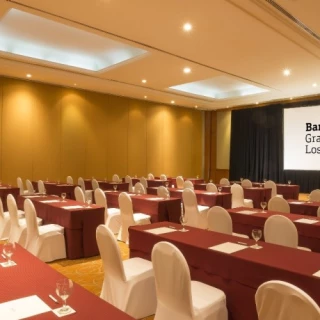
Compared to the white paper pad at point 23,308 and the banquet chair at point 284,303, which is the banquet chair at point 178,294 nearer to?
the banquet chair at point 284,303

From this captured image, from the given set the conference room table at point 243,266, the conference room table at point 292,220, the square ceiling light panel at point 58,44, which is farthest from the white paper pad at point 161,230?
the square ceiling light panel at point 58,44

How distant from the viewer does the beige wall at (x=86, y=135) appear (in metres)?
11.2

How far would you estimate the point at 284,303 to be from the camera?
1830mm

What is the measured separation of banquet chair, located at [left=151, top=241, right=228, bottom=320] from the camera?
2.50 metres

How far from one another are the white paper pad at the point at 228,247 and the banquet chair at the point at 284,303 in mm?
1112

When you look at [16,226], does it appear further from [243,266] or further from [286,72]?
[286,72]

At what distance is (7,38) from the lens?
9.01 metres

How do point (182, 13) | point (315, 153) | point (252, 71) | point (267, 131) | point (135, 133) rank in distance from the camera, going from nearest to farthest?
point (182, 13) < point (252, 71) < point (315, 153) < point (135, 133) < point (267, 131)

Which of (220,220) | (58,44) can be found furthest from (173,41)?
(220,220)

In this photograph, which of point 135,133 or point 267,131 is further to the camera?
point 267,131

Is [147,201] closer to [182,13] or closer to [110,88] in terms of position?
[182,13]

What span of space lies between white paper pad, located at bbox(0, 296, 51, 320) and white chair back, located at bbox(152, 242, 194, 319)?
0.93 metres

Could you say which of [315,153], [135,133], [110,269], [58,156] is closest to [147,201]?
[110,269]

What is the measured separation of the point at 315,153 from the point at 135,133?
7.05 metres
